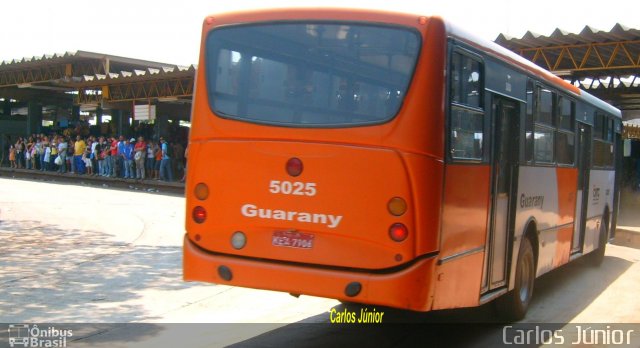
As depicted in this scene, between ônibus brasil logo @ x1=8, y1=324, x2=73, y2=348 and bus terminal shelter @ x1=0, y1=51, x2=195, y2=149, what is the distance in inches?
841

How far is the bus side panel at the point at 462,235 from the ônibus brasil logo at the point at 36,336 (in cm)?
349

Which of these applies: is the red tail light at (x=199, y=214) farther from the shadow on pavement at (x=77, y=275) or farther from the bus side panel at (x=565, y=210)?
the bus side panel at (x=565, y=210)

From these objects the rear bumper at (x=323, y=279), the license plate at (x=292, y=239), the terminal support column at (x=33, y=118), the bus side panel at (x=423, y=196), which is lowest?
the rear bumper at (x=323, y=279)

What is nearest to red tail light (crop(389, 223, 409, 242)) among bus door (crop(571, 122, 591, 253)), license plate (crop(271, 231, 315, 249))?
license plate (crop(271, 231, 315, 249))

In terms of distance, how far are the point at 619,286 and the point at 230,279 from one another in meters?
6.89

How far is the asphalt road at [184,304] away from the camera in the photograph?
23.9 feet

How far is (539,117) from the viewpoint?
842 centimetres

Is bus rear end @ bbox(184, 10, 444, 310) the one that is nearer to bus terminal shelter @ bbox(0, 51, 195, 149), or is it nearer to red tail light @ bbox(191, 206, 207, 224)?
red tail light @ bbox(191, 206, 207, 224)

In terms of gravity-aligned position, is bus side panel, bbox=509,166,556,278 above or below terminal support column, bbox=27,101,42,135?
below

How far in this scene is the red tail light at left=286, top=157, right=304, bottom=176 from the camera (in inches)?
236

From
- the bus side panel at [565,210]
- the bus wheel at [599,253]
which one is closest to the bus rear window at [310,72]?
the bus side panel at [565,210]

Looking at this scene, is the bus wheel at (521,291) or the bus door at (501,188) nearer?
the bus door at (501,188)

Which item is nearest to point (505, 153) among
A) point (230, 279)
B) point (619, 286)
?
point (230, 279)

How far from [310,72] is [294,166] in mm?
788
